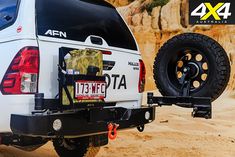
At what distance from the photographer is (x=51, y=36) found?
3.82m

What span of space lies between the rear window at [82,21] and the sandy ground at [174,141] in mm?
2106

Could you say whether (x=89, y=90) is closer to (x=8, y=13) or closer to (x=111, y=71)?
(x=111, y=71)

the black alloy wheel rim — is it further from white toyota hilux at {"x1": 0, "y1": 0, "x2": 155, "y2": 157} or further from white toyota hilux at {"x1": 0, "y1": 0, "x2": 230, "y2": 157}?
white toyota hilux at {"x1": 0, "y1": 0, "x2": 155, "y2": 157}

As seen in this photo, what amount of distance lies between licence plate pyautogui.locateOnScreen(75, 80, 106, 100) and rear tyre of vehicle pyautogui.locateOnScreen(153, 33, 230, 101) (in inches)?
48.1

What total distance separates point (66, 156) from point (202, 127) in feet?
15.5

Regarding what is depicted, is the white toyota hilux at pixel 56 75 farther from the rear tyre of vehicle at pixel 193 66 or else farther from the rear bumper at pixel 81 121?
the rear tyre of vehicle at pixel 193 66

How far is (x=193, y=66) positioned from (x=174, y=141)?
290 centimetres

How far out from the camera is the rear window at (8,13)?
152 inches

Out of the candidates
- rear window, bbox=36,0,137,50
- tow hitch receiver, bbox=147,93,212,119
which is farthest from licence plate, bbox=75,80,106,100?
tow hitch receiver, bbox=147,93,212,119

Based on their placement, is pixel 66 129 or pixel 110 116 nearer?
pixel 66 129

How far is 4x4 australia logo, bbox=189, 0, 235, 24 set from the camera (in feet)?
70.5

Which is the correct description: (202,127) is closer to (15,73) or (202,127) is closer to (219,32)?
(15,73)

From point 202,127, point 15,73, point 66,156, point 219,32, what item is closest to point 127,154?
point 66,156

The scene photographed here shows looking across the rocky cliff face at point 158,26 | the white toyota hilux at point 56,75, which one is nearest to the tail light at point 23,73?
the white toyota hilux at point 56,75
